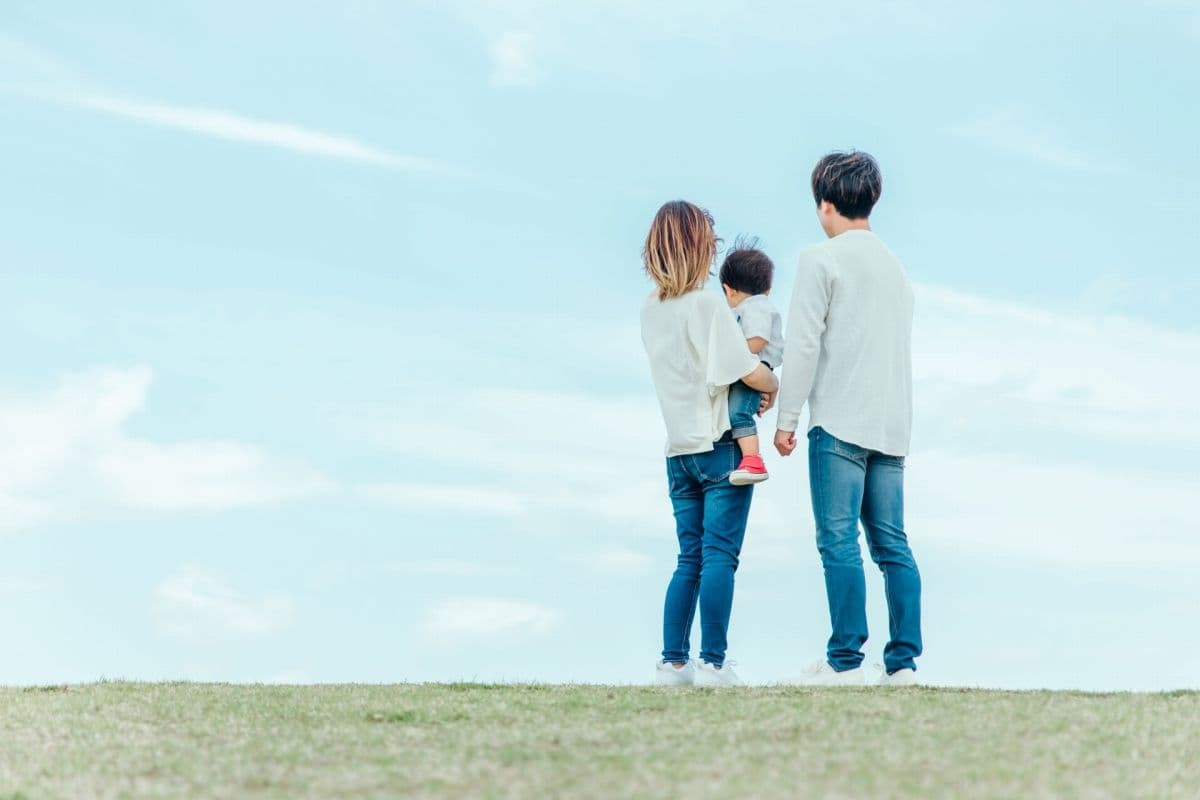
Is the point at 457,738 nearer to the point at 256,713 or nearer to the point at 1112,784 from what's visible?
the point at 256,713

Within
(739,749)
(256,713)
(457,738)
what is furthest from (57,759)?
(739,749)

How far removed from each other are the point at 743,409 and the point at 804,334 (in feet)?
1.91

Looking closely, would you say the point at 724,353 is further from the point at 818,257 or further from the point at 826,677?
the point at 826,677

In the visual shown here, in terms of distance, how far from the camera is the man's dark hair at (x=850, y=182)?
24.3ft

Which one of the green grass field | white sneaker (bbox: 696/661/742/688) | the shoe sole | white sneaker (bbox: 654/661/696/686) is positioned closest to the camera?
the green grass field

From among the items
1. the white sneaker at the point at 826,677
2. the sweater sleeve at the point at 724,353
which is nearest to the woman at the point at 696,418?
the sweater sleeve at the point at 724,353

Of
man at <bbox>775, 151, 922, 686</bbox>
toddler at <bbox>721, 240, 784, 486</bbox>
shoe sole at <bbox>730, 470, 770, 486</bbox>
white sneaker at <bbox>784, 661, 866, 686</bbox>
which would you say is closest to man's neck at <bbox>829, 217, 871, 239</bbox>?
man at <bbox>775, 151, 922, 686</bbox>

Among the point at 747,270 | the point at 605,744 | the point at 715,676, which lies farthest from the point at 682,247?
the point at 605,744

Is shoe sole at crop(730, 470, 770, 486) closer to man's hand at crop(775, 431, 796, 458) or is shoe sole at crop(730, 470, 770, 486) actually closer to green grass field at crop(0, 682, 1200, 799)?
man's hand at crop(775, 431, 796, 458)

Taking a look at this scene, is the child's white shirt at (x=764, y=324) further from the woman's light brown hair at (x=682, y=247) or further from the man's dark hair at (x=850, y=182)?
the man's dark hair at (x=850, y=182)

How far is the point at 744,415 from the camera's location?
7469 millimetres

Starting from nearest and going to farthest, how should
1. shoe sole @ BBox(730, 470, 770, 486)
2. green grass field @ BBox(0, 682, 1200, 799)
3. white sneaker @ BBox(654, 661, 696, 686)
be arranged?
green grass field @ BBox(0, 682, 1200, 799) → shoe sole @ BBox(730, 470, 770, 486) → white sneaker @ BBox(654, 661, 696, 686)

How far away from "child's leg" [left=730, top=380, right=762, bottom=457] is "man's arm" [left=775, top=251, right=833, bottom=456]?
239 mm

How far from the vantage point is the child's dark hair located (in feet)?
25.5
